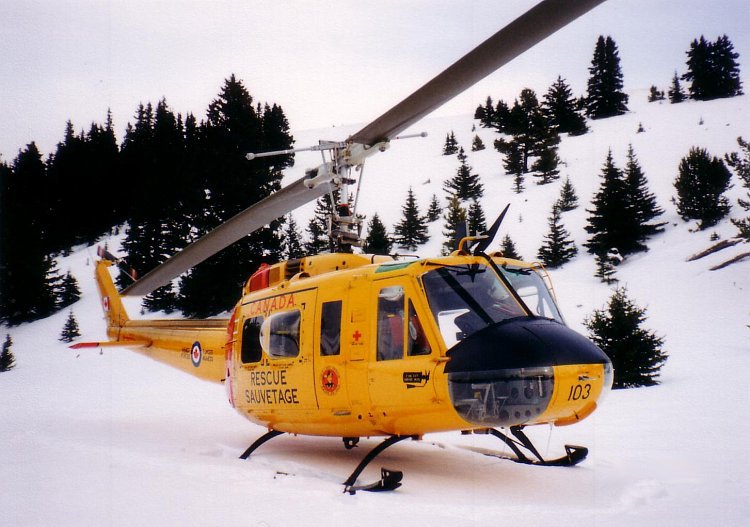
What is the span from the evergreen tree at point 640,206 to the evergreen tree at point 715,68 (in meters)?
30.7

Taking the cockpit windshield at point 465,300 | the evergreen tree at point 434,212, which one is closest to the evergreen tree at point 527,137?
the evergreen tree at point 434,212

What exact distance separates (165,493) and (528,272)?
Result: 162 inches

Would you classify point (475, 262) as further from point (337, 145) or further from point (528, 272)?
point (337, 145)

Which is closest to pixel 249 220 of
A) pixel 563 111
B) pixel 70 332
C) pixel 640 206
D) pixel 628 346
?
pixel 628 346

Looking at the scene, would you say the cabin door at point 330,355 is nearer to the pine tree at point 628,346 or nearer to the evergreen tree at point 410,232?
the pine tree at point 628,346

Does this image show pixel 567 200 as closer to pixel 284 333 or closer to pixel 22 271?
pixel 284 333

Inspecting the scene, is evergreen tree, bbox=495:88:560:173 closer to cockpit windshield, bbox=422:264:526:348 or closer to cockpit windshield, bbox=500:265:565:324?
cockpit windshield, bbox=500:265:565:324

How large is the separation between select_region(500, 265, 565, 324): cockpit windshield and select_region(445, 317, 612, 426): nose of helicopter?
647 millimetres

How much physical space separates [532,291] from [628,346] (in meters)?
7.89

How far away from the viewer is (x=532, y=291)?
18.7 ft

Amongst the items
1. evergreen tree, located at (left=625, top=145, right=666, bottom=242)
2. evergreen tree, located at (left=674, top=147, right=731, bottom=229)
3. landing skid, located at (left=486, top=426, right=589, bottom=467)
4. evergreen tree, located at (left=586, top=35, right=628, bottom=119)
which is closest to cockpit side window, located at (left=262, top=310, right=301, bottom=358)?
landing skid, located at (left=486, top=426, right=589, bottom=467)

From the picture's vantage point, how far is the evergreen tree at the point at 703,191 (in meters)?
25.2

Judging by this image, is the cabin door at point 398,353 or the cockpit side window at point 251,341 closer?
the cabin door at point 398,353

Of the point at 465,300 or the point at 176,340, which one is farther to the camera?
the point at 176,340
